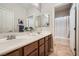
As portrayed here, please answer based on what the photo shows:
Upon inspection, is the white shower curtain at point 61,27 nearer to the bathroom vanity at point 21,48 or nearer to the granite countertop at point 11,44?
the bathroom vanity at point 21,48

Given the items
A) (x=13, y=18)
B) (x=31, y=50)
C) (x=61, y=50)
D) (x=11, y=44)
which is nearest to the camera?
(x=11, y=44)

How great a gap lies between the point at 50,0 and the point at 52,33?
1987mm

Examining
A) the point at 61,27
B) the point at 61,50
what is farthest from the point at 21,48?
the point at 61,27

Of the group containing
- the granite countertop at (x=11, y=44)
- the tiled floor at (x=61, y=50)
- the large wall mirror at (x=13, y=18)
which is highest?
the large wall mirror at (x=13, y=18)

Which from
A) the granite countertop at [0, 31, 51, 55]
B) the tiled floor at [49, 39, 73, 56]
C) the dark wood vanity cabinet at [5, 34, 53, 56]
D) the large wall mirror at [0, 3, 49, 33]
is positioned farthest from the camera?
the tiled floor at [49, 39, 73, 56]

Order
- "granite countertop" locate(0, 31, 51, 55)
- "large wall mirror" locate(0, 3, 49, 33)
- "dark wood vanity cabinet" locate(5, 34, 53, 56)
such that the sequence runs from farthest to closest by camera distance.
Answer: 1. "large wall mirror" locate(0, 3, 49, 33)
2. "dark wood vanity cabinet" locate(5, 34, 53, 56)
3. "granite countertop" locate(0, 31, 51, 55)

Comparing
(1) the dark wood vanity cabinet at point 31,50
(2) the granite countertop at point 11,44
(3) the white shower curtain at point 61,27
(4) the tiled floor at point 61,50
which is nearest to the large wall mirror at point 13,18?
(2) the granite countertop at point 11,44

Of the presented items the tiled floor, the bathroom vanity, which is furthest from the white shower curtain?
the bathroom vanity

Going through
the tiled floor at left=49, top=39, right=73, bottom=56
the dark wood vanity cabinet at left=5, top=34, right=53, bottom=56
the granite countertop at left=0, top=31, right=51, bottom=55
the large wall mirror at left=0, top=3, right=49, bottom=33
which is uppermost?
the large wall mirror at left=0, top=3, right=49, bottom=33

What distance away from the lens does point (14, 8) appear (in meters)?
1.60

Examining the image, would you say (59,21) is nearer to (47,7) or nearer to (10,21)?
(47,7)

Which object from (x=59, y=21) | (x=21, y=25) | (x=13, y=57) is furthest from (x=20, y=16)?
(x=59, y=21)

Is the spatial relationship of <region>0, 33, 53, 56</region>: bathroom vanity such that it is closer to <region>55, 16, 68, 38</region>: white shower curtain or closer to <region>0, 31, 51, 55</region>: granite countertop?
<region>0, 31, 51, 55</region>: granite countertop

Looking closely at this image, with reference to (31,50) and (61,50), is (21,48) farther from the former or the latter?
(61,50)
